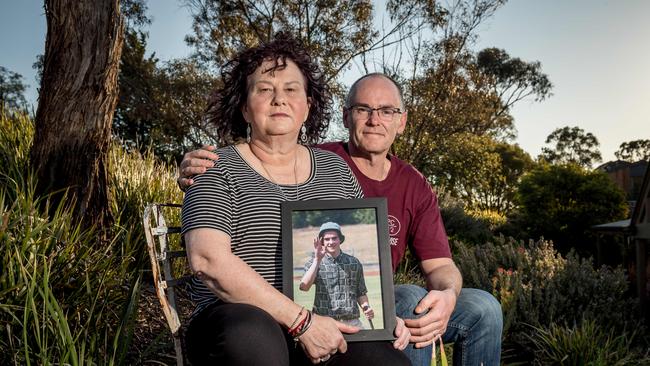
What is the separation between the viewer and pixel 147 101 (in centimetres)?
1730

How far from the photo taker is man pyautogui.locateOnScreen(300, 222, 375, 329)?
6.27 ft

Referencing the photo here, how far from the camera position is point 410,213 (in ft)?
9.18

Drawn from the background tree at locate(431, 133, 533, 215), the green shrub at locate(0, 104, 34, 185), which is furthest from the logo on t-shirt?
the background tree at locate(431, 133, 533, 215)

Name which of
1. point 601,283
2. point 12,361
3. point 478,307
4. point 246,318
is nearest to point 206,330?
point 246,318

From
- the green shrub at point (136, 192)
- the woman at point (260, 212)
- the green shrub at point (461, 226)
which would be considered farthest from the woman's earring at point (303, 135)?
the green shrub at point (461, 226)

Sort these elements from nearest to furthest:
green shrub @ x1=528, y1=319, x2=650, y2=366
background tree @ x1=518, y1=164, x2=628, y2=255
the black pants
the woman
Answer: the black pants, the woman, green shrub @ x1=528, y1=319, x2=650, y2=366, background tree @ x1=518, y1=164, x2=628, y2=255

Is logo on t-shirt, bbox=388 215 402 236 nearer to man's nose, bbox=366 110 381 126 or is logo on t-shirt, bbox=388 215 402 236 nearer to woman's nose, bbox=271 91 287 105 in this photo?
man's nose, bbox=366 110 381 126

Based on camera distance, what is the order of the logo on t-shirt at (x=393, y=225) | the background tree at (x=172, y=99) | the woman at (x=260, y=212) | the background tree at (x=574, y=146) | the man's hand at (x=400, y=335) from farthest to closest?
the background tree at (x=574, y=146)
the background tree at (x=172, y=99)
the logo on t-shirt at (x=393, y=225)
the man's hand at (x=400, y=335)
the woman at (x=260, y=212)

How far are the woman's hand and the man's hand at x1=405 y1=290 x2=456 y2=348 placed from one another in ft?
1.20

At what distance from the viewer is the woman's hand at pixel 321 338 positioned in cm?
184

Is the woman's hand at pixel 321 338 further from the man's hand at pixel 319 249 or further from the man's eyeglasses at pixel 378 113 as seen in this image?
the man's eyeglasses at pixel 378 113

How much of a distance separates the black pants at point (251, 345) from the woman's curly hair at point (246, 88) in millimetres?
773

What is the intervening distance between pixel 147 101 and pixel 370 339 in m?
16.5

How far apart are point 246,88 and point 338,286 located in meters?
0.86
